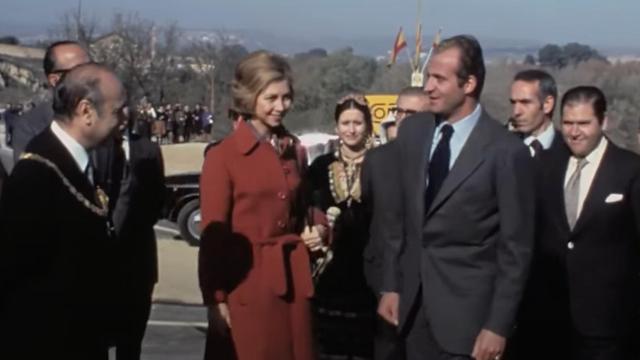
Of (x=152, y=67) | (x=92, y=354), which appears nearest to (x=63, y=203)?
(x=92, y=354)

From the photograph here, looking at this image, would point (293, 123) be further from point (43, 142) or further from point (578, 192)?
point (43, 142)

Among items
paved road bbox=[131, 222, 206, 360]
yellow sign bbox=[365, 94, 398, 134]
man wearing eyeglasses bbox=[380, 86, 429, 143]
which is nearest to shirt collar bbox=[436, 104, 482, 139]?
man wearing eyeglasses bbox=[380, 86, 429, 143]

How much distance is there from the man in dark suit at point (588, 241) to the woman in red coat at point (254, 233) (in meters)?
1.55

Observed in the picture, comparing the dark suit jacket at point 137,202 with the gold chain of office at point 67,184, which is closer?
the gold chain of office at point 67,184

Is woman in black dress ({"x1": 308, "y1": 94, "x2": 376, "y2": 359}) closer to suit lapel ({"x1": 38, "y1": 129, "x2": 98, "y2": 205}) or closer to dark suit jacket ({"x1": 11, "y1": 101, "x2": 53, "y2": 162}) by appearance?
dark suit jacket ({"x1": 11, "y1": 101, "x2": 53, "y2": 162})

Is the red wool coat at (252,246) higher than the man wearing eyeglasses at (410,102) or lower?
lower

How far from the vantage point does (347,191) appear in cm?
886

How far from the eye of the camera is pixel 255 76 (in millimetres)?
6922

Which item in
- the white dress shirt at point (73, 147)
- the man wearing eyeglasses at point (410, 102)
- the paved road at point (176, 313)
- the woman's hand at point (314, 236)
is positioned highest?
the white dress shirt at point (73, 147)

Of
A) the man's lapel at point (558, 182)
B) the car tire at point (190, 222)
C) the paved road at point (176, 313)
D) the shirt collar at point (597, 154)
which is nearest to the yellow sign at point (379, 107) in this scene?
the paved road at point (176, 313)

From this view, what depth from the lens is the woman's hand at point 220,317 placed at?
7.00m

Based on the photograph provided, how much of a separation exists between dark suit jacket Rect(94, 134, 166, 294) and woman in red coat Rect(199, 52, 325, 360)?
1.00 meters

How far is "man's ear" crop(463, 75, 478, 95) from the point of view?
6.66 m

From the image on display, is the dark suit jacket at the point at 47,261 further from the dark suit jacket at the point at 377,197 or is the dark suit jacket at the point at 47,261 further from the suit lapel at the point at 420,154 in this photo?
the dark suit jacket at the point at 377,197
